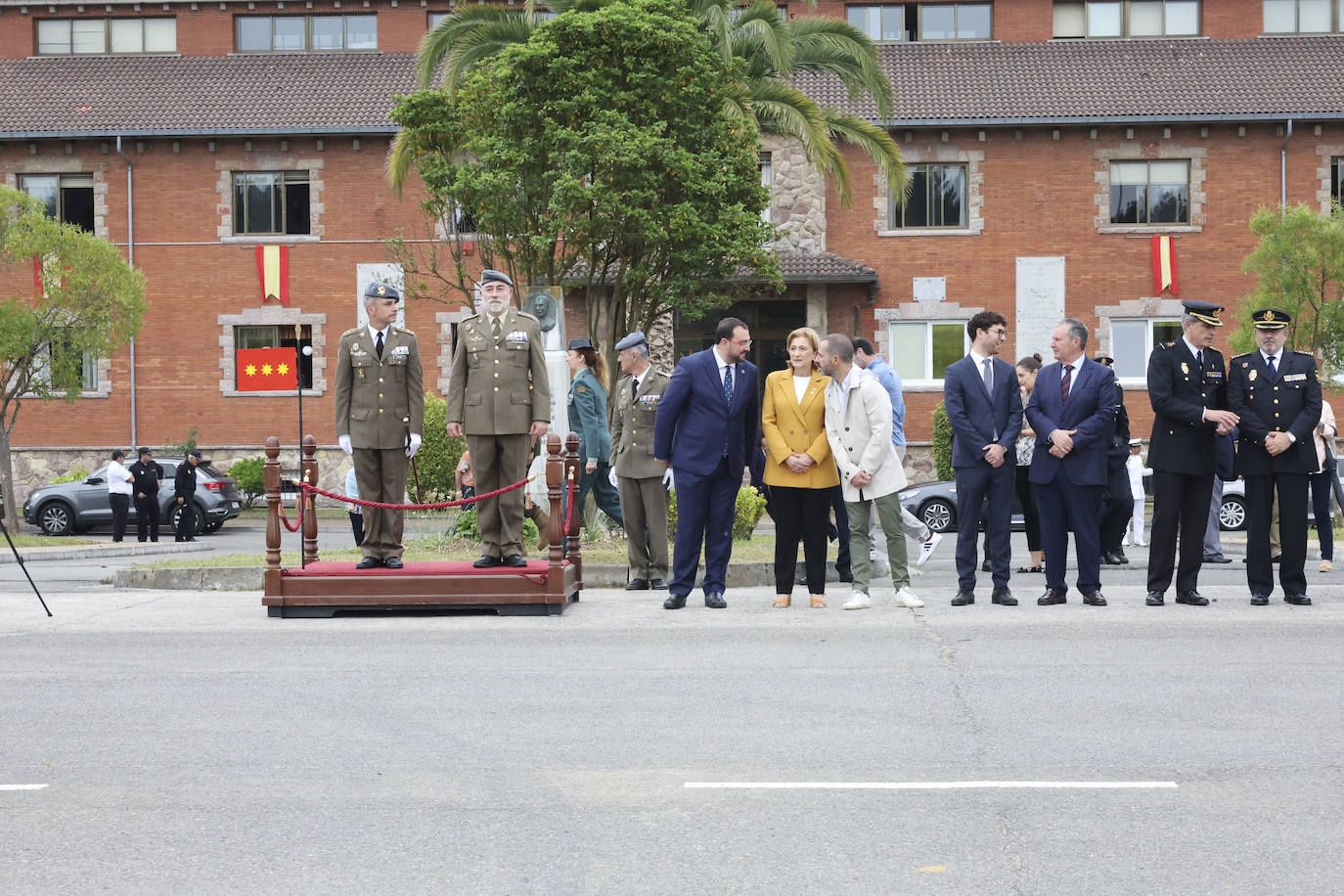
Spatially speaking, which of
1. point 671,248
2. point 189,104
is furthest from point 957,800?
point 189,104

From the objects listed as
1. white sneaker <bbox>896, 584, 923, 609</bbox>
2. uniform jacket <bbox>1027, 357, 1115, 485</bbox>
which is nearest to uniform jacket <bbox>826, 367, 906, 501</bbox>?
white sneaker <bbox>896, 584, 923, 609</bbox>

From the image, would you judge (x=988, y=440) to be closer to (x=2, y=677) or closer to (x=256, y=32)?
(x=2, y=677)

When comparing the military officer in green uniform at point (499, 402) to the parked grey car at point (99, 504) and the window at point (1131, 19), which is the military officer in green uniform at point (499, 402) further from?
the window at point (1131, 19)

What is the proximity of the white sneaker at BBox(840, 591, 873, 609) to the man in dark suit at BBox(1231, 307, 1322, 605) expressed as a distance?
113 inches

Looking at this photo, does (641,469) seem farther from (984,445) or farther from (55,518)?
(55,518)

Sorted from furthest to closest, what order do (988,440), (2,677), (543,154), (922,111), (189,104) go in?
(189,104) < (922,111) < (543,154) < (988,440) < (2,677)

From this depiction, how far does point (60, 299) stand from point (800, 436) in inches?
775

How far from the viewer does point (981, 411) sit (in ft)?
37.6

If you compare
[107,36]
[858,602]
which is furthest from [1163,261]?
[107,36]

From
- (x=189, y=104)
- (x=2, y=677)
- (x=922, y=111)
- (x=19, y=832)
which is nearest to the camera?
(x=19, y=832)

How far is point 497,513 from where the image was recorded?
11.5 metres

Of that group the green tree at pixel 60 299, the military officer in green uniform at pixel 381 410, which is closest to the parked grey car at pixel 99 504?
the green tree at pixel 60 299

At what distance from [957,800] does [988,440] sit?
6.07 metres

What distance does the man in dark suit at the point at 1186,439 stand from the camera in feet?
36.8
